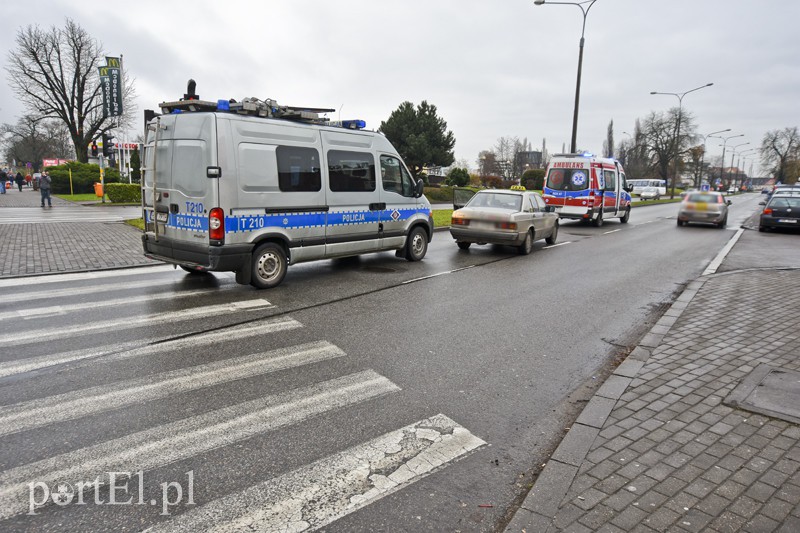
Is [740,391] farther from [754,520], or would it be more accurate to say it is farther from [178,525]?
[178,525]

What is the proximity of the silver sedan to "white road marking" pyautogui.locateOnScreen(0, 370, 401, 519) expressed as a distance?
27.5ft

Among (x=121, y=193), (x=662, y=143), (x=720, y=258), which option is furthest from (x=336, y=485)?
(x=662, y=143)

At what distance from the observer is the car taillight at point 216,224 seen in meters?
7.39

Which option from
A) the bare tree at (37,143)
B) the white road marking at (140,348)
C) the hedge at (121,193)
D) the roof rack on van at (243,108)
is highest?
the bare tree at (37,143)

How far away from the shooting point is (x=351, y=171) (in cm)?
941

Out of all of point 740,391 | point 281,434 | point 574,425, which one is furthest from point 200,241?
point 740,391

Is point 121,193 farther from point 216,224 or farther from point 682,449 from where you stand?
point 682,449

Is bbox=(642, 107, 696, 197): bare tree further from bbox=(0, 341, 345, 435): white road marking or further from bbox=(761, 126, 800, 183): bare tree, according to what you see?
bbox=(0, 341, 345, 435): white road marking

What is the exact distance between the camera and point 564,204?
20.9m

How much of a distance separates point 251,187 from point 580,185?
16.1 meters

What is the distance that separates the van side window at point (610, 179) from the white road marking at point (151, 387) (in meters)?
19.0

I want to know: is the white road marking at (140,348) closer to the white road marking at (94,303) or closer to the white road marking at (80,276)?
the white road marking at (94,303)

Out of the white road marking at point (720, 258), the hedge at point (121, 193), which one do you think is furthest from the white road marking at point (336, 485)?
the hedge at point (121, 193)

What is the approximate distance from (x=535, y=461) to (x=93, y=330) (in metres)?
5.07
